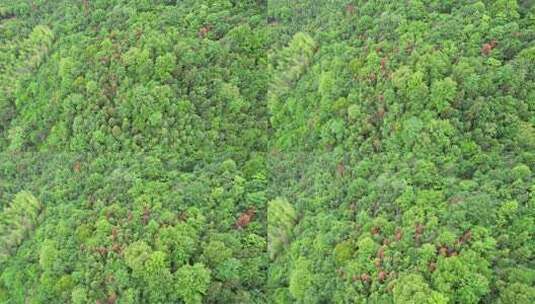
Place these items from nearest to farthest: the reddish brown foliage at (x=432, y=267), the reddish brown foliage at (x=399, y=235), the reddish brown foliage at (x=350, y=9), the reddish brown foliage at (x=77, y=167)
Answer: the reddish brown foliage at (x=432, y=267), the reddish brown foliage at (x=399, y=235), the reddish brown foliage at (x=77, y=167), the reddish brown foliage at (x=350, y=9)

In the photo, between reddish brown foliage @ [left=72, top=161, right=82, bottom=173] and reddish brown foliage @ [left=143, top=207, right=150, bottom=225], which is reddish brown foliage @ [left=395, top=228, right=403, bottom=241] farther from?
reddish brown foliage @ [left=72, top=161, right=82, bottom=173]

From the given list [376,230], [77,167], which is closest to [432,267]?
[376,230]

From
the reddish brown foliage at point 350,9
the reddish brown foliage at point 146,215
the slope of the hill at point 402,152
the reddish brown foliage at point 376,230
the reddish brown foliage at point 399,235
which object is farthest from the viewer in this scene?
the reddish brown foliage at point 350,9

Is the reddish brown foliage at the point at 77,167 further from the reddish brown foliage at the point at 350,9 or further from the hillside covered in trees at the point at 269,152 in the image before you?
the reddish brown foliage at the point at 350,9

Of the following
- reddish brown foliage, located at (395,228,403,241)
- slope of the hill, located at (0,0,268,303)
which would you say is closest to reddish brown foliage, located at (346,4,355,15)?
slope of the hill, located at (0,0,268,303)

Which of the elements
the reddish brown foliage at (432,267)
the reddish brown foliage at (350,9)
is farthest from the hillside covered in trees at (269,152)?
the reddish brown foliage at (350,9)
